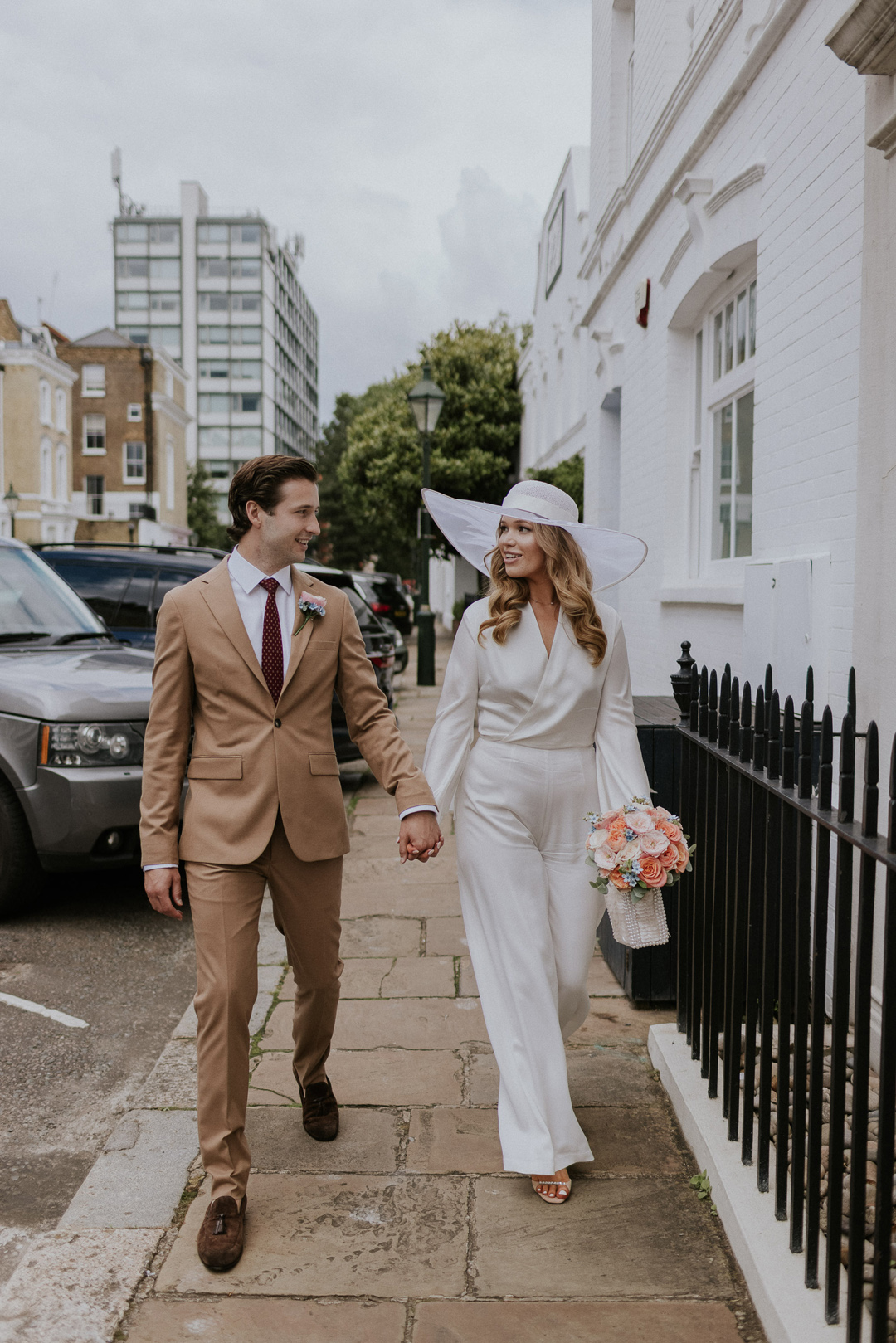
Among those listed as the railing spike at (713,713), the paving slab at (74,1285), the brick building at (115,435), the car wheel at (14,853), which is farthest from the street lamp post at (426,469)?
the brick building at (115,435)

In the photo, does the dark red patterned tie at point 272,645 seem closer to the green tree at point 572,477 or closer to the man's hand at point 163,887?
the man's hand at point 163,887

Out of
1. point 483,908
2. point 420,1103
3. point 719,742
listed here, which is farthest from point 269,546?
point 420,1103

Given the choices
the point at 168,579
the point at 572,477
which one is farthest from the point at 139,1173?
the point at 572,477

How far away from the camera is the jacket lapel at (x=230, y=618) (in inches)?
126

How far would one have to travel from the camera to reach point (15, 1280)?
2840 mm

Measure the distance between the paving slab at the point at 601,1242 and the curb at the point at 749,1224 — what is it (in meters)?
0.09

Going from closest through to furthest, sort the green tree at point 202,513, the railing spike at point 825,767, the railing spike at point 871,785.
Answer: the railing spike at point 871,785 → the railing spike at point 825,767 → the green tree at point 202,513

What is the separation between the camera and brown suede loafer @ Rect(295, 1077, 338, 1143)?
3588mm

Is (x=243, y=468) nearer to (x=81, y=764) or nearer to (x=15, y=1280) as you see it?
(x=15, y=1280)

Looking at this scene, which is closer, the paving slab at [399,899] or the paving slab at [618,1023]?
the paving slab at [618,1023]

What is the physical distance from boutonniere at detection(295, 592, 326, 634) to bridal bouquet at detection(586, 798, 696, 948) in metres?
0.98

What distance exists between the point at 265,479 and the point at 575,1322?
2.29 m

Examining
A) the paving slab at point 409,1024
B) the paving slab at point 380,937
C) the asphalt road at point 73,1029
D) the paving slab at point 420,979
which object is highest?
the paving slab at point 380,937

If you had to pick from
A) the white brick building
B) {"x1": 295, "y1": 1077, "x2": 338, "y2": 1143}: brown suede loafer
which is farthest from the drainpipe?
{"x1": 295, "y1": 1077, "x2": 338, "y2": 1143}: brown suede loafer
